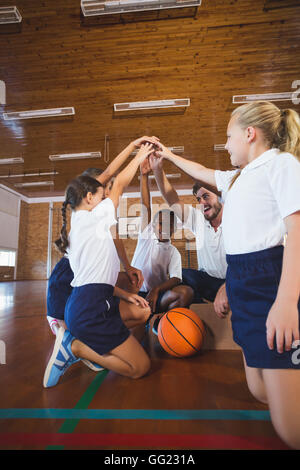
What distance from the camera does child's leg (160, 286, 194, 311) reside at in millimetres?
2564

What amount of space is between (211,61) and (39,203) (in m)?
10.6

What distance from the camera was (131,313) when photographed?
6.98 feet

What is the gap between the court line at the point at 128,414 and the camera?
1.25 m

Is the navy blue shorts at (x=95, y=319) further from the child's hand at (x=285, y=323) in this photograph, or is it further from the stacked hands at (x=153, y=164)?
the child's hand at (x=285, y=323)

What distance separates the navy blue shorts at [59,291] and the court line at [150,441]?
1208 millimetres

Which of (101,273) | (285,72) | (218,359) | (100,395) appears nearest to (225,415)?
(100,395)

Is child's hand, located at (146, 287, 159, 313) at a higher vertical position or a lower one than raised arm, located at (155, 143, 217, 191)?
lower

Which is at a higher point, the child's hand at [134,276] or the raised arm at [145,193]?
the raised arm at [145,193]

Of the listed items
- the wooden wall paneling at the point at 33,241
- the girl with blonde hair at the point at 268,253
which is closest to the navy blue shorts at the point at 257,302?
the girl with blonde hair at the point at 268,253

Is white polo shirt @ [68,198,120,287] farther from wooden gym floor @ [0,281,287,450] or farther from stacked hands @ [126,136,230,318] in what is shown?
wooden gym floor @ [0,281,287,450]

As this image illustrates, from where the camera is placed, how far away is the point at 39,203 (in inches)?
537

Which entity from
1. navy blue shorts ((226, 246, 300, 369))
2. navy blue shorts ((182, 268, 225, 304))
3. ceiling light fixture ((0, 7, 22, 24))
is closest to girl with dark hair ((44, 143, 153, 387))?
navy blue shorts ((226, 246, 300, 369))

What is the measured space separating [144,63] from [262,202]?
5.46 metres

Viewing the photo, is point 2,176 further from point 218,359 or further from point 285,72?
point 218,359
